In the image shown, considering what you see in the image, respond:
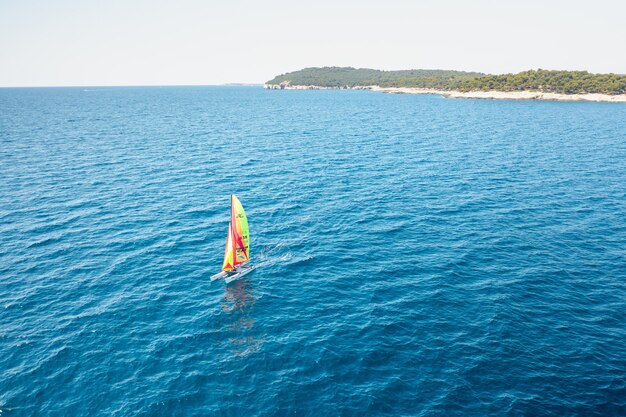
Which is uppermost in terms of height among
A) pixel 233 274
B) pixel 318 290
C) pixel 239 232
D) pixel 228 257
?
pixel 239 232

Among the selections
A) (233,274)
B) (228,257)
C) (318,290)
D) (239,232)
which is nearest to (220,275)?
(233,274)

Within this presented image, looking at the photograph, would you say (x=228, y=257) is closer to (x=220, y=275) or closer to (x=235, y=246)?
(x=235, y=246)

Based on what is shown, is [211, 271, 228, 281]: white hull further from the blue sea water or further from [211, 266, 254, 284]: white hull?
the blue sea water

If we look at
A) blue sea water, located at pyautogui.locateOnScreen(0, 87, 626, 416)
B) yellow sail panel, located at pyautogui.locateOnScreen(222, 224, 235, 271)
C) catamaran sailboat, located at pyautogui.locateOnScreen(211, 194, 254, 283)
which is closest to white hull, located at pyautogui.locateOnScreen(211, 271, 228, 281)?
catamaran sailboat, located at pyautogui.locateOnScreen(211, 194, 254, 283)

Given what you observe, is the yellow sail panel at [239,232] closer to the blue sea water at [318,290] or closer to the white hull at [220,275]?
the white hull at [220,275]

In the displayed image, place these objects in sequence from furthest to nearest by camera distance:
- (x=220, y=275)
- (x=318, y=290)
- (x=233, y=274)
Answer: (x=233, y=274) → (x=220, y=275) → (x=318, y=290)

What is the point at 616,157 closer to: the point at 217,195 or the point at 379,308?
the point at 379,308

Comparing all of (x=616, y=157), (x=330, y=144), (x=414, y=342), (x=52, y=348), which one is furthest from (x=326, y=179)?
(x=616, y=157)
